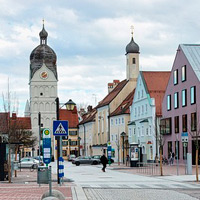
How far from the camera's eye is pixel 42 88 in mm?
129500

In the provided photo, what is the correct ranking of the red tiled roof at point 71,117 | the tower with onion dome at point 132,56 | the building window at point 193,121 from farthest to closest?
the red tiled roof at point 71,117 < the tower with onion dome at point 132,56 < the building window at point 193,121

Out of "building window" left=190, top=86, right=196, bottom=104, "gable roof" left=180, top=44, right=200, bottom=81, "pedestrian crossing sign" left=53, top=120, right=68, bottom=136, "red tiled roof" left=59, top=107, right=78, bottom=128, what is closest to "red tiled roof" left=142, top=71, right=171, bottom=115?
"gable roof" left=180, top=44, right=200, bottom=81

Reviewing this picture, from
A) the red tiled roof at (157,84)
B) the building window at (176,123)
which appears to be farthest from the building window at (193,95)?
the red tiled roof at (157,84)

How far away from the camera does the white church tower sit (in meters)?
129

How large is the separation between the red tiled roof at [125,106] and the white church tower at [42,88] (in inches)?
1389

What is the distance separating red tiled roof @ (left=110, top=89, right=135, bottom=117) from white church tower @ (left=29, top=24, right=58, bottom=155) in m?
35.3

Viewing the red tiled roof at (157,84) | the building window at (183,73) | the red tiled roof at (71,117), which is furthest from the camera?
the red tiled roof at (71,117)

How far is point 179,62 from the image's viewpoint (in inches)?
2368

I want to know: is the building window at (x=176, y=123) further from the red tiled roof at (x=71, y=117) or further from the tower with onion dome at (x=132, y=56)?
the red tiled roof at (x=71, y=117)

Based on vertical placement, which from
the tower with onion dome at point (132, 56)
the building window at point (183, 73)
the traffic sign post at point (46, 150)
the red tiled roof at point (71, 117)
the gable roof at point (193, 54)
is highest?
the tower with onion dome at point (132, 56)

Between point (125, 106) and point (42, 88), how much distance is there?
42.4 meters

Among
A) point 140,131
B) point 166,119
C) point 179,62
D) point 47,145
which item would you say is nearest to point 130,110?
point 140,131

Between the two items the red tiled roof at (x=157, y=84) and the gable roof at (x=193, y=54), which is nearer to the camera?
the gable roof at (x=193, y=54)

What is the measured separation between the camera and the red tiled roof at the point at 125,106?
8909 centimetres
